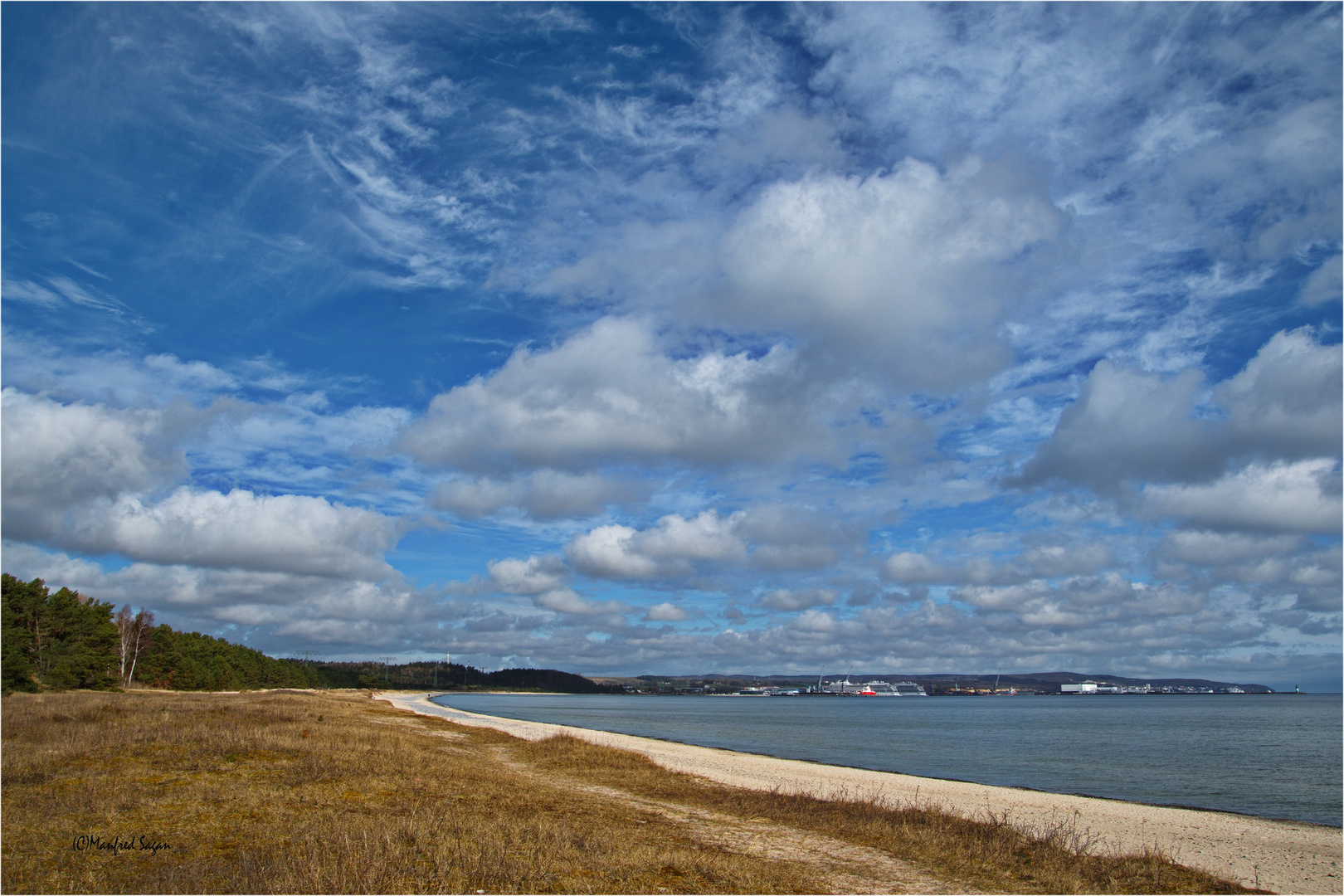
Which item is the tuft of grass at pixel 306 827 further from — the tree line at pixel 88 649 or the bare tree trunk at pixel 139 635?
the bare tree trunk at pixel 139 635

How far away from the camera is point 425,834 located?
15.6m

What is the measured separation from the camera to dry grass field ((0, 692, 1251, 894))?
1294 centimetres

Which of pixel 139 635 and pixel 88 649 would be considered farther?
pixel 139 635

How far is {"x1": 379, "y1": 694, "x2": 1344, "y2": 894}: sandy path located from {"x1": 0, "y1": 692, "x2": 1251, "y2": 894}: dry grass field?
5663mm

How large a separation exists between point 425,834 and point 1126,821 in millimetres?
30256

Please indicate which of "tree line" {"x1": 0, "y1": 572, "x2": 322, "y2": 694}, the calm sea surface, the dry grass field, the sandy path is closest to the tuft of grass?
the dry grass field

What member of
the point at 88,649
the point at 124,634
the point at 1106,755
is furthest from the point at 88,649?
the point at 1106,755

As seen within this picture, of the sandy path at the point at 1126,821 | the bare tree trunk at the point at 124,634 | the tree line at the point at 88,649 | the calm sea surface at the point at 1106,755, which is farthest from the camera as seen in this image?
the bare tree trunk at the point at 124,634

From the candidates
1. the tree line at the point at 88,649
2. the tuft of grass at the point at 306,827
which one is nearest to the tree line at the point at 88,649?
the tree line at the point at 88,649

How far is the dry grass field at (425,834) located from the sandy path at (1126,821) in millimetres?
5663

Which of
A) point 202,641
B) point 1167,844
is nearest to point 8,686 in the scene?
point 1167,844

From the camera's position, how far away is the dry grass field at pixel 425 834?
1294 centimetres

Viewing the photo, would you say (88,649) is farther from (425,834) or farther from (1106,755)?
(1106,755)

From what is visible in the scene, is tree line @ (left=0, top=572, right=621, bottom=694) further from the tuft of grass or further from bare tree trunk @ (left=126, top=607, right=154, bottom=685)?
the tuft of grass
